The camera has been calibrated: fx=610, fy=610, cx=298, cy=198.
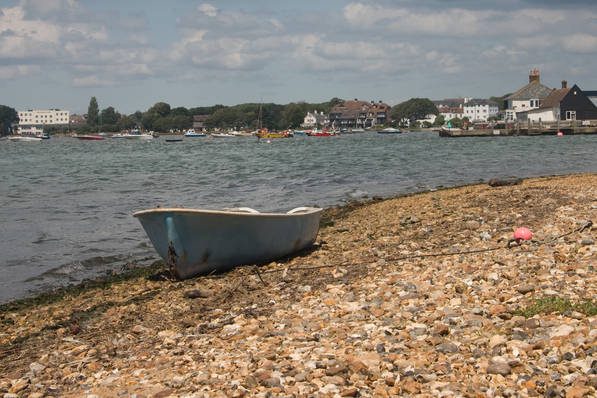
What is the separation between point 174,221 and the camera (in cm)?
1055

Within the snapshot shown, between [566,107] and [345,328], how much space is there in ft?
362

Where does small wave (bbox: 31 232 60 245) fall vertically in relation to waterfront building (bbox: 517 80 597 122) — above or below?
below

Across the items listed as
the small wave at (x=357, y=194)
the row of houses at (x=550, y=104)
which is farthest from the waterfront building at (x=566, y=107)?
the small wave at (x=357, y=194)

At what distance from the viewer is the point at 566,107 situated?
10588 cm

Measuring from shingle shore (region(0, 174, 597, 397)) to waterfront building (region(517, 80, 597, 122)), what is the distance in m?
101

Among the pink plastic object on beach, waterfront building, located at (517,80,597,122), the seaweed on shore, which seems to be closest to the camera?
the pink plastic object on beach

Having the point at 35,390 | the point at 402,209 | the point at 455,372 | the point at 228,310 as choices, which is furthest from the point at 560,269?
the point at 402,209

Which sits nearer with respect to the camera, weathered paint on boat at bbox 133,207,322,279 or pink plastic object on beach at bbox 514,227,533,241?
pink plastic object on beach at bbox 514,227,533,241

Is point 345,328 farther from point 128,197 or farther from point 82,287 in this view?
point 128,197

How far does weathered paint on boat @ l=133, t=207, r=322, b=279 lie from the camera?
10.6 m

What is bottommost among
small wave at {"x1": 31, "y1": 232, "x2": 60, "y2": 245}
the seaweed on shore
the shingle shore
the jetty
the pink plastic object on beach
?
the seaweed on shore

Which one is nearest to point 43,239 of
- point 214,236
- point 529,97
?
point 214,236

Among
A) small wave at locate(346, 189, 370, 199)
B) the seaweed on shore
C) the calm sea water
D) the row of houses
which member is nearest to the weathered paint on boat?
the seaweed on shore

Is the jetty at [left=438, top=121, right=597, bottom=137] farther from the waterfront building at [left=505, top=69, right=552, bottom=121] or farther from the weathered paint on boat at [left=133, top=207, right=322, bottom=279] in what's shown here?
the weathered paint on boat at [left=133, top=207, right=322, bottom=279]
